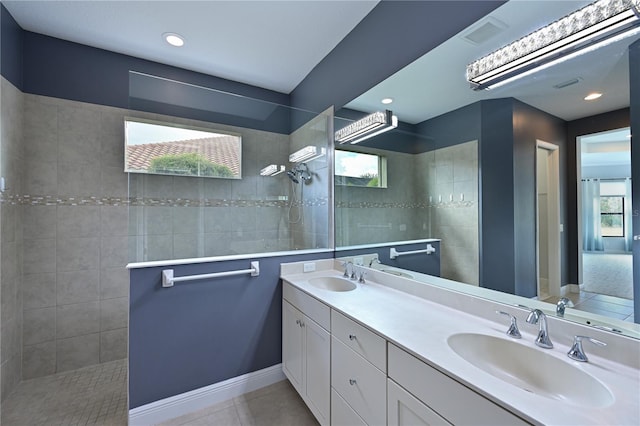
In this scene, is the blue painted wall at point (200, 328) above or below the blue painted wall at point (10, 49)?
below

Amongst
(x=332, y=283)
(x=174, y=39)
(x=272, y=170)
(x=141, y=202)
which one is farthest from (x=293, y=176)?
(x=174, y=39)

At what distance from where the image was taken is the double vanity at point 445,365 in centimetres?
72

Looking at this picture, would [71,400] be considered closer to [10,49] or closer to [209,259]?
[209,259]

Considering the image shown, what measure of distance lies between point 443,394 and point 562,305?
2.08 ft

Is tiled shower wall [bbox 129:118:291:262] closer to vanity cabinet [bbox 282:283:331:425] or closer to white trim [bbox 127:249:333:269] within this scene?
white trim [bbox 127:249:333:269]

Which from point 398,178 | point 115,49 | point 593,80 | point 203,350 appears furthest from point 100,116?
point 593,80

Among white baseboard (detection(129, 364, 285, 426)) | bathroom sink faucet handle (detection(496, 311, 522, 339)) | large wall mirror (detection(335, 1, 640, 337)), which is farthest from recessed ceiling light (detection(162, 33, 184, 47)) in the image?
bathroom sink faucet handle (detection(496, 311, 522, 339))

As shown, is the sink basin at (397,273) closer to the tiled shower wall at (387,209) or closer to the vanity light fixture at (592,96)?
the tiled shower wall at (387,209)

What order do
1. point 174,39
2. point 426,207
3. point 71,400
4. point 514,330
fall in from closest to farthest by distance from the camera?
1. point 514,330
2. point 426,207
3. point 71,400
4. point 174,39

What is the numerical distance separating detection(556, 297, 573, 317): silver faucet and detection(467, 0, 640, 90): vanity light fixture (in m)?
0.97

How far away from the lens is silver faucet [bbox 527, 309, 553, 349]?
3.22 feet

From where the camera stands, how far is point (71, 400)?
192 cm

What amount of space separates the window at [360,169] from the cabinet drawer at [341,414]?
1487 mm

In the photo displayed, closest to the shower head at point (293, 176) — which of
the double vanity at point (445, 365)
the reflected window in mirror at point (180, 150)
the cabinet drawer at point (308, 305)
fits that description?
the reflected window in mirror at point (180, 150)
